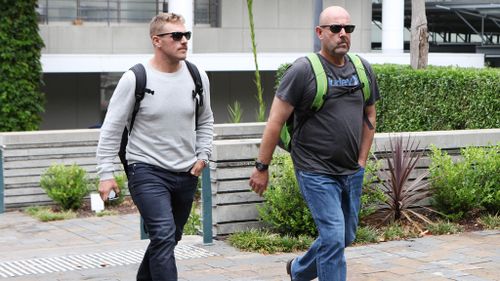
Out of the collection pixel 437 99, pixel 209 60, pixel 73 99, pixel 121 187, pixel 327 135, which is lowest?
pixel 121 187

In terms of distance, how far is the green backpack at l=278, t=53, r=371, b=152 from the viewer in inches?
230

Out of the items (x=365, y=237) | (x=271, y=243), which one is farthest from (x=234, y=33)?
(x=271, y=243)

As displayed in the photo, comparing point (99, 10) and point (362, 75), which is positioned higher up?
point (99, 10)

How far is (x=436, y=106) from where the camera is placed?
44.8 ft

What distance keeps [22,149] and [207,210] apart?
5.51 metres

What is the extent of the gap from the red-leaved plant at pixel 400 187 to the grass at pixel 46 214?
16.5ft

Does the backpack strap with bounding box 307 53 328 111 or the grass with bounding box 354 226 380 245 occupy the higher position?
the backpack strap with bounding box 307 53 328 111

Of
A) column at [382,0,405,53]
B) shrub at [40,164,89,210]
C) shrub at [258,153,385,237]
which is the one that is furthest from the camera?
column at [382,0,405,53]

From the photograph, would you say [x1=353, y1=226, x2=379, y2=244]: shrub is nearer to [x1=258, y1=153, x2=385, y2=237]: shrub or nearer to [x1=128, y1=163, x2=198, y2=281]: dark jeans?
[x1=258, y1=153, x2=385, y2=237]: shrub

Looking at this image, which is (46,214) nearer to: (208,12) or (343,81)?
(343,81)

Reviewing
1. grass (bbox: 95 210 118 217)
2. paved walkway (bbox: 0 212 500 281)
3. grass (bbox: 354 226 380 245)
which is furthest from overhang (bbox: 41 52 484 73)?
grass (bbox: 354 226 380 245)

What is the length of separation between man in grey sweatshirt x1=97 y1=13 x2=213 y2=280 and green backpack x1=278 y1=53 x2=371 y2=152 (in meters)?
0.57

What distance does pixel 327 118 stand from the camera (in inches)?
232

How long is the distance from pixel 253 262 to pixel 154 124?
2330 mm
